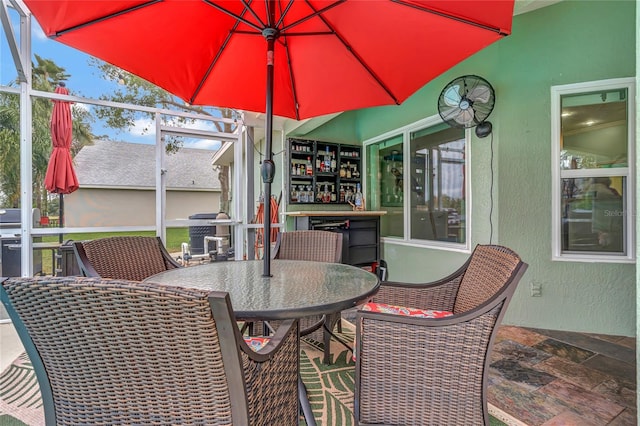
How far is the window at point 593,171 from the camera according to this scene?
2807 millimetres

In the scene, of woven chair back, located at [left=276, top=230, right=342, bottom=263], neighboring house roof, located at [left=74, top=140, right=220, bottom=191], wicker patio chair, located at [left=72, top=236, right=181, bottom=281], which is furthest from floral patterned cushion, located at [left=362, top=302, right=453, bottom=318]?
neighboring house roof, located at [left=74, top=140, right=220, bottom=191]

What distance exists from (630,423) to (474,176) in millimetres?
2314

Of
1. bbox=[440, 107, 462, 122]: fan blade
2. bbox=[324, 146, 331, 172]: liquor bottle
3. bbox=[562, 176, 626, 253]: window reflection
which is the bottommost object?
bbox=[562, 176, 626, 253]: window reflection

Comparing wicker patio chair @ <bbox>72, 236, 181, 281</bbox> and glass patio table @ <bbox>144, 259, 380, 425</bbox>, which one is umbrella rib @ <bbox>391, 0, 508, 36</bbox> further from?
wicker patio chair @ <bbox>72, 236, 181, 281</bbox>

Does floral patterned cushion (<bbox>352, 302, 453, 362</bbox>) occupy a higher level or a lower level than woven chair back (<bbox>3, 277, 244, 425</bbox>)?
lower

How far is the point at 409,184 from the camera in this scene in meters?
4.45

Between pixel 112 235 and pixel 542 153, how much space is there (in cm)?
471

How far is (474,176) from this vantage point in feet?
11.2

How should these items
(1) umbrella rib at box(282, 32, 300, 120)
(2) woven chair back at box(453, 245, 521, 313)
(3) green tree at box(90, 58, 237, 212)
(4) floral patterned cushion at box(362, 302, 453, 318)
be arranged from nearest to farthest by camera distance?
(2) woven chair back at box(453, 245, 521, 313) < (4) floral patterned cushion at box(362, 302, 453, 318) < (1) umbrella rib at box(282, 32, 300, 120) < (3) green tree at box(90, 58, 237, 212)

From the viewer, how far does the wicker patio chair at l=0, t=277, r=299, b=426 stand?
659 millimetres

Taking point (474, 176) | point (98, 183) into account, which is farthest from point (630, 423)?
point (98, 183)

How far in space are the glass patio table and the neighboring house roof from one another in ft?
8.05

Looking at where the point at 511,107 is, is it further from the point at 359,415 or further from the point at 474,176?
the point at 359,415

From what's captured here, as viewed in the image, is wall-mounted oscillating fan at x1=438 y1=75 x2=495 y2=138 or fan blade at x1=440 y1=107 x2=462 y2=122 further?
fan blade at x1=440 y1=107 x2=462 y2=122
